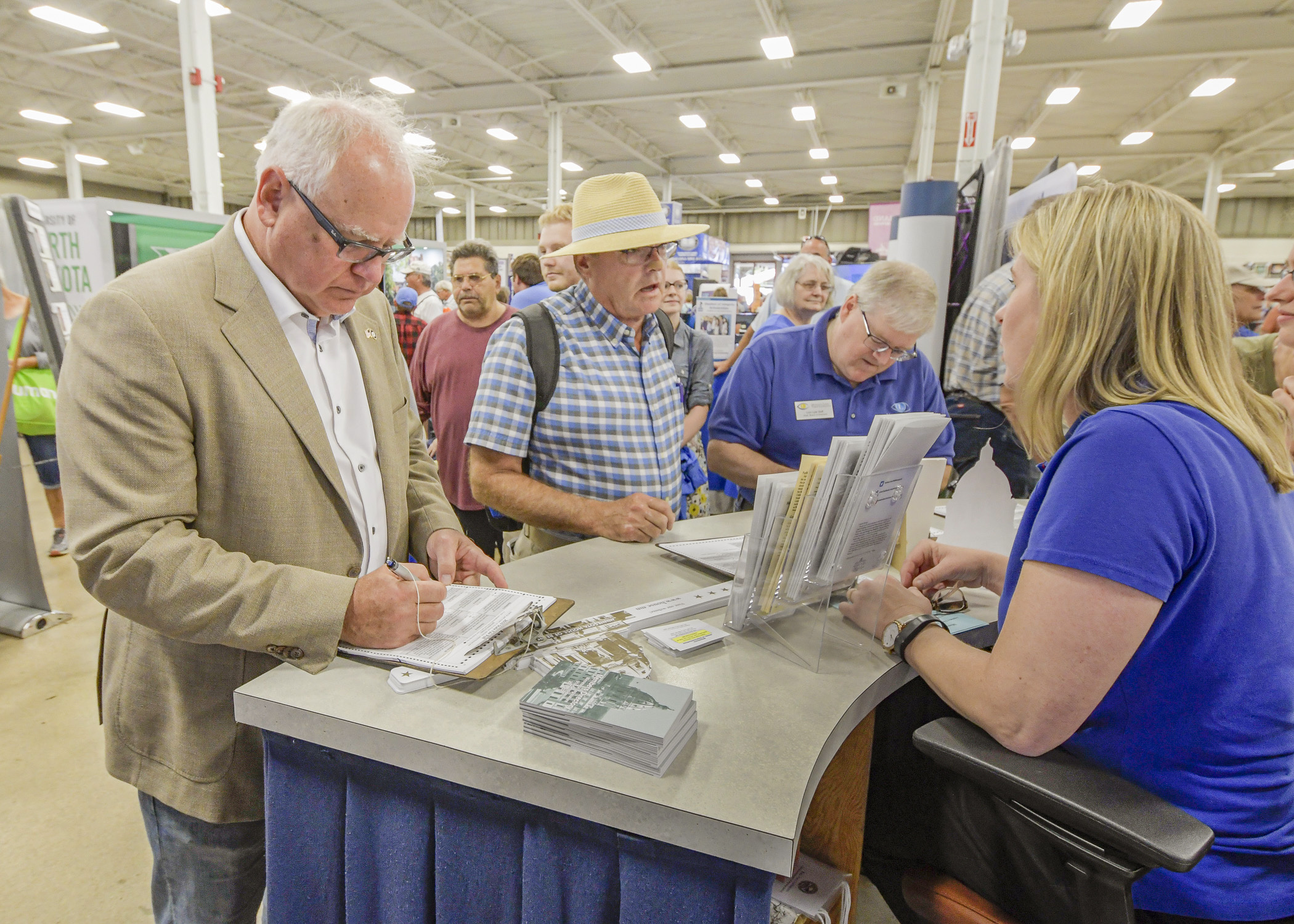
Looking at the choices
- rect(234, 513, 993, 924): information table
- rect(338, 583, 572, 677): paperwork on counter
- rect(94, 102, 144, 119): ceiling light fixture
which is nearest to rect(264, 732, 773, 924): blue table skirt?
rect(234, 513, 993, 924): information table

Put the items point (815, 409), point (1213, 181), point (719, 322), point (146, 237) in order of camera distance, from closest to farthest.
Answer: point (815, 409), point (146, 237), point (719, 322), point (1213, 181)

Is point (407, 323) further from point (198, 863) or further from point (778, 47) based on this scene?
point (778, 47)

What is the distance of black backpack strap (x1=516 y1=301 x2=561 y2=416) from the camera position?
180 cm

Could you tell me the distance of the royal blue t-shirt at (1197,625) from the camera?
34.8 inches

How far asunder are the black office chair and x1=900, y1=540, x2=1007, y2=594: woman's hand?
43 centimetres

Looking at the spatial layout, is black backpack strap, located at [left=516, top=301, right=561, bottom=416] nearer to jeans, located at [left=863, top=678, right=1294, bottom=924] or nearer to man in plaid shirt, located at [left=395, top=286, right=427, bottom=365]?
jeans, located at [left=863, top=678, right=1294, bottom=924]

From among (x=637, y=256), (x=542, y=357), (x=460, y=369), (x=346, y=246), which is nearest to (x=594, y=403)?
(x=542, y=357)

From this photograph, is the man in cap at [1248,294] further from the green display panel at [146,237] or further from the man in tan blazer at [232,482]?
the green display panel at [146,237]

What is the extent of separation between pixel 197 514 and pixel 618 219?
1.20 metres

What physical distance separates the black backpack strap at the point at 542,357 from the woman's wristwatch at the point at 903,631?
0.99m

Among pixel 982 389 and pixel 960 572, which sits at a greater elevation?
pixel 982 389

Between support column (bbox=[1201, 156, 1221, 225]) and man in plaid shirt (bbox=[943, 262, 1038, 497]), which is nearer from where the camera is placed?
man in plaid shirt (bbox=[943, 262, 1038, 497])

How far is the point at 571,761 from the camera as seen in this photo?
892 mm

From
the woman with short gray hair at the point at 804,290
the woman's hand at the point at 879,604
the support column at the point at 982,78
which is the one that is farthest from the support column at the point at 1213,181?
the woman's hand at the point at 879,604
